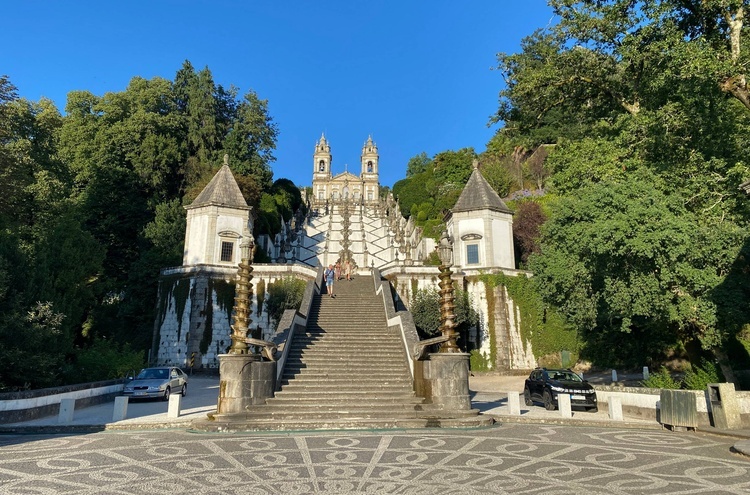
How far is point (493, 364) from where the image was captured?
29109 millimetres

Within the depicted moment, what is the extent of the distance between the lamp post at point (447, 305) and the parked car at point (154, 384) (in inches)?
442

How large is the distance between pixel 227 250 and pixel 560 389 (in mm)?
22824

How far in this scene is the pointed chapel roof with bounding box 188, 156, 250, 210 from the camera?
1278 inches

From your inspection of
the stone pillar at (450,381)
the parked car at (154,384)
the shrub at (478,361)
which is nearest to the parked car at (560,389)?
the stone pillar at (450,381)

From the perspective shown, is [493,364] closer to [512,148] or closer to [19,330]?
[19,330]

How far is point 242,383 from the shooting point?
13.3m

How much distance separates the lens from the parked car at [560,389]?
53.7ft

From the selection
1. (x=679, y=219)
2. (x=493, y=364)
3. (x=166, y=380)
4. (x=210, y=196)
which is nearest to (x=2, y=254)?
(x=166, y=380)

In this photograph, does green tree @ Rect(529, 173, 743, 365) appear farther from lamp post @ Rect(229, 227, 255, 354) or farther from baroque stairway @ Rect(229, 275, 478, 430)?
lamp post @ Rect(229, 227, 255, 354)

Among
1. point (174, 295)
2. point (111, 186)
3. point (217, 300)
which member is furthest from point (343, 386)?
point (111, 186)

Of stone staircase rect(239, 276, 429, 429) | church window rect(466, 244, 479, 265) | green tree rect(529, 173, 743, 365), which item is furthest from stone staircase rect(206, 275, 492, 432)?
church window rect(466, 244, 479, 265)

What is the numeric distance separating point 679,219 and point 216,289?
25038 millimetres

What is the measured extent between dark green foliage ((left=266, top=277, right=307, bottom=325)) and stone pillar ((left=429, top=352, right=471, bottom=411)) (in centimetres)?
1634

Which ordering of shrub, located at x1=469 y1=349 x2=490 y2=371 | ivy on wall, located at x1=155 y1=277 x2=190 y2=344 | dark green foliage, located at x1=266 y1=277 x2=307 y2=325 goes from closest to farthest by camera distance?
shrub, located at x1=469 y1=349 x2=490 y2=371
dark green foliage, located at x1=266 y1=277 x2=307 y2=325
ivy on wall, located at x1=155 y1=277 x2=190 y2=344
